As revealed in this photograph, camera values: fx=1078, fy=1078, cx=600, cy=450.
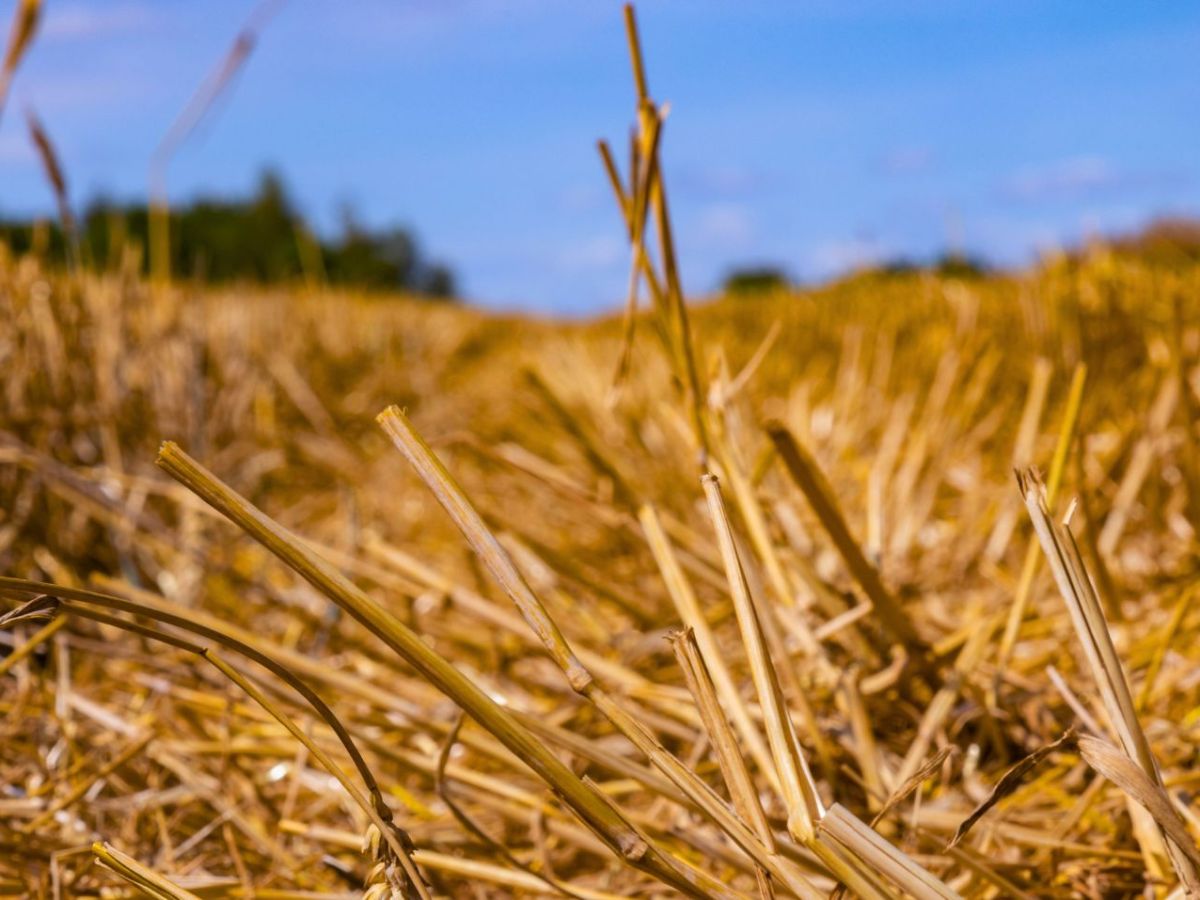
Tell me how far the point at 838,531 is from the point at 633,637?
1.53 ft

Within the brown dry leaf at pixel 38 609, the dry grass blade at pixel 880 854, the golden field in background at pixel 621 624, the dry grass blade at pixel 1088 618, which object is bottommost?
the golden field in background at pixel 621 624

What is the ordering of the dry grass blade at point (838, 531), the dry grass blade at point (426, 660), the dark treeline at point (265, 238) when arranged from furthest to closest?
the dark treeline at point (265, 238), the dry grass blade at point (838, 531), the dry grass blade at point (426, 660)

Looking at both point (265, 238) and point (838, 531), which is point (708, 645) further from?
point (265, 238)

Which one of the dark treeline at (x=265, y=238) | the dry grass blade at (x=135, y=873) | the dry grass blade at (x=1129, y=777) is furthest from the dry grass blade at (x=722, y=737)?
the dark treeline at (x=265, y=238)

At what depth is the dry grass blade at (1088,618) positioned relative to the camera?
18.2 inches

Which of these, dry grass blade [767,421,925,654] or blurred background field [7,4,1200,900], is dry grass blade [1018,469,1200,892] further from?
dry grass blade [767,421,925,654]

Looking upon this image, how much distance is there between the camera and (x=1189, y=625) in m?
1.06

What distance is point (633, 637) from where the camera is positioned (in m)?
1.16

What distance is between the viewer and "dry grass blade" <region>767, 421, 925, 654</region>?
0.69 metres

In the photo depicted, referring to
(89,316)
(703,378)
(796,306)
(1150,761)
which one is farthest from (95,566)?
(796,306)

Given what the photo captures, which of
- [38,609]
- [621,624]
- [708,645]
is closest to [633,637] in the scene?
[621,624]

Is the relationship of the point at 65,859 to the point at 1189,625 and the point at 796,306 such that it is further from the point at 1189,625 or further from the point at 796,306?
the point at 796,306

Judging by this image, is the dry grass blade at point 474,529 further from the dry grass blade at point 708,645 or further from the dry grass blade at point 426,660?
the dry grass blade at point 708,645

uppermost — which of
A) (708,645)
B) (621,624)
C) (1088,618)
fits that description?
(1088,618)
